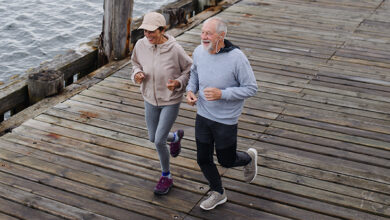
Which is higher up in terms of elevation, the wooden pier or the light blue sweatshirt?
the light blue sweatshirt

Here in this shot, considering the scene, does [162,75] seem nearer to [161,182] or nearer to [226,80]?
[226,80]

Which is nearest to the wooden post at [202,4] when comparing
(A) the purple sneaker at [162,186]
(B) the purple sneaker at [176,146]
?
(B) the purple sneaker at [176,146]

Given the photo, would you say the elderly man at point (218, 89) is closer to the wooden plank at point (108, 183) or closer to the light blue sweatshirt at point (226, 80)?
the light blue sweatshirt at point (226, 80)

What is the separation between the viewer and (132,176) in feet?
17.0

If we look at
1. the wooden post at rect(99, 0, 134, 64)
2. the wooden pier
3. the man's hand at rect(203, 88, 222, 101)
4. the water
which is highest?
the man's hand at rect(203, 88, 222, 101)

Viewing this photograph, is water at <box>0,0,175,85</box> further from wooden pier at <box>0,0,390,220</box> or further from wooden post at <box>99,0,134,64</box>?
wooden pier at <box>0,0,390,220</box>

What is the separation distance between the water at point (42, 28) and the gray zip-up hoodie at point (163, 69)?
28.0 feet

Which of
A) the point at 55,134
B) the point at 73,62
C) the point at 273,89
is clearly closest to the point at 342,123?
the point at 273,89

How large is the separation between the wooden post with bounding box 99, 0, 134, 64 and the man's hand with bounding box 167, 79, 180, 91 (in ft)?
12.2

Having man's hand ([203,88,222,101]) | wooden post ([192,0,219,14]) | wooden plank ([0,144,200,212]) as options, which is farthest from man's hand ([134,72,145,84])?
wooden post ([192,0,219,14])

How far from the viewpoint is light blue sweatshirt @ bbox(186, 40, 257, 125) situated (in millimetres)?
4098

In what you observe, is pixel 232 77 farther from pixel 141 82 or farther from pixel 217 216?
pixel 217 216

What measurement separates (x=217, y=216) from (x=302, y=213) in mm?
766

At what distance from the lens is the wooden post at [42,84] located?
682 cm
